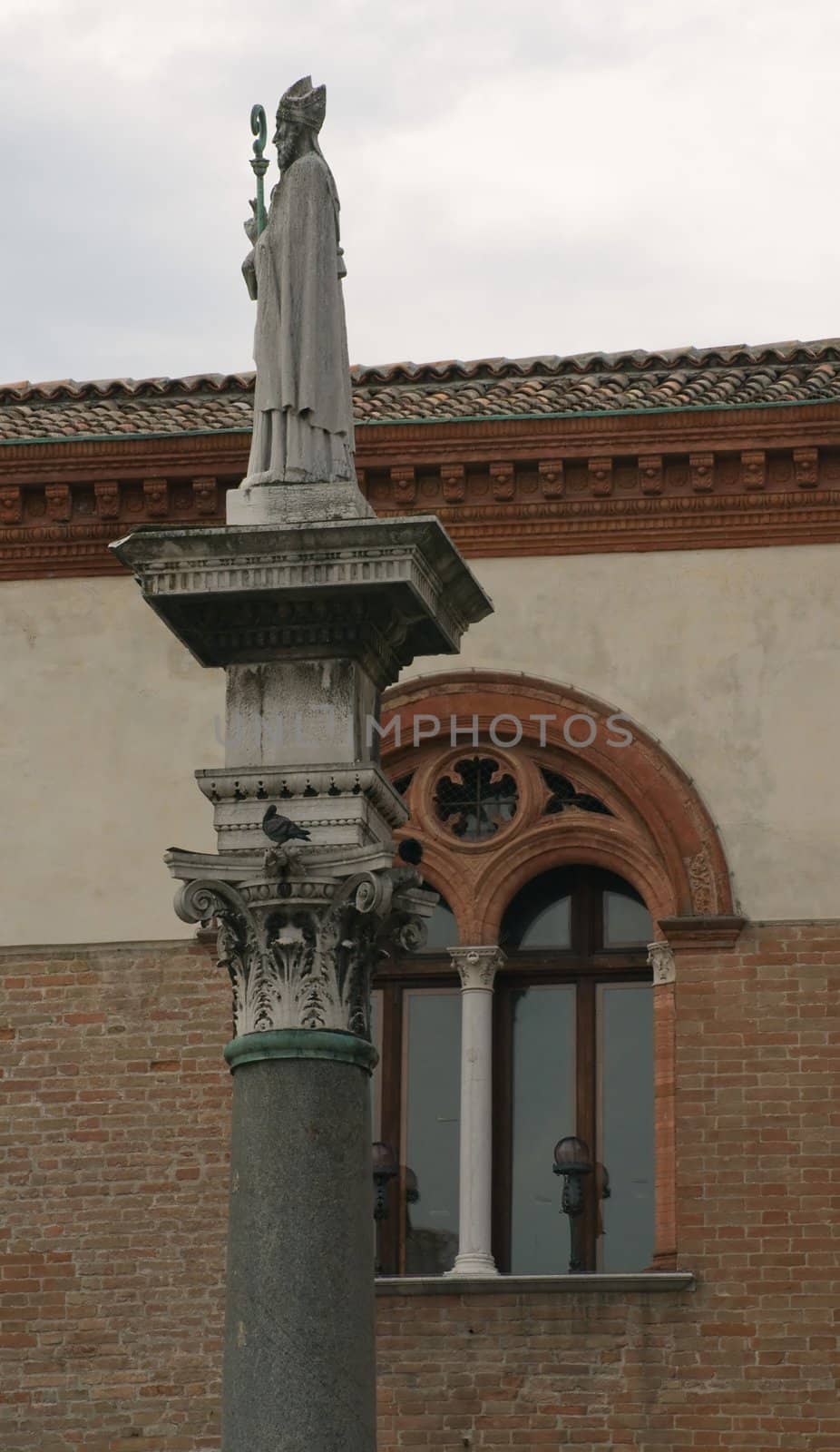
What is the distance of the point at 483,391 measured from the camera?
18062mm

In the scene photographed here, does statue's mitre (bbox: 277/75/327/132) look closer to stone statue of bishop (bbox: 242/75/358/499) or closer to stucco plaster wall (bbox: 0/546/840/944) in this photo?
stone statue of bishop (bbox: 242/75/358/499)

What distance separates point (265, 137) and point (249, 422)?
760cm

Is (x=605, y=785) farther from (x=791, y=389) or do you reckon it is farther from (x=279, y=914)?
(x=279, y=914)

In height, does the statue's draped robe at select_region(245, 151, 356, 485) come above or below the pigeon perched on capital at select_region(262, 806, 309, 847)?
above

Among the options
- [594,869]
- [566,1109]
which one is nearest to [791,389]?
[594,869]

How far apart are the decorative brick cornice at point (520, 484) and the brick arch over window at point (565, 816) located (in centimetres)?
95

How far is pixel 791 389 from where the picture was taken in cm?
1734

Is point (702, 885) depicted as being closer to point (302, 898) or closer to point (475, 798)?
point (475, 798)

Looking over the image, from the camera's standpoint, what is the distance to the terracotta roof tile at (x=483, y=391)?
17.5 meters

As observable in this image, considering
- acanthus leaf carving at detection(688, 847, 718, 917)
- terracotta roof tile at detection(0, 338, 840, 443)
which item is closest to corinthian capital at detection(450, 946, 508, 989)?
acanthus leaf carving at detection(688, 847, 718, 917)

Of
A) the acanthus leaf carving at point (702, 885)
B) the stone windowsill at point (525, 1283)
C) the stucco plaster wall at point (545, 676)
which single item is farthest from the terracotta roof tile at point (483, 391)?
the stone windowsill at point (525, 1283)

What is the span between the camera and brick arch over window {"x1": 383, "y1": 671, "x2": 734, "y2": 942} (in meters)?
16.5

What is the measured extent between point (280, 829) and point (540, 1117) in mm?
7720

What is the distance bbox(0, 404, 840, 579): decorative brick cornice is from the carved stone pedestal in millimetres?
7590
